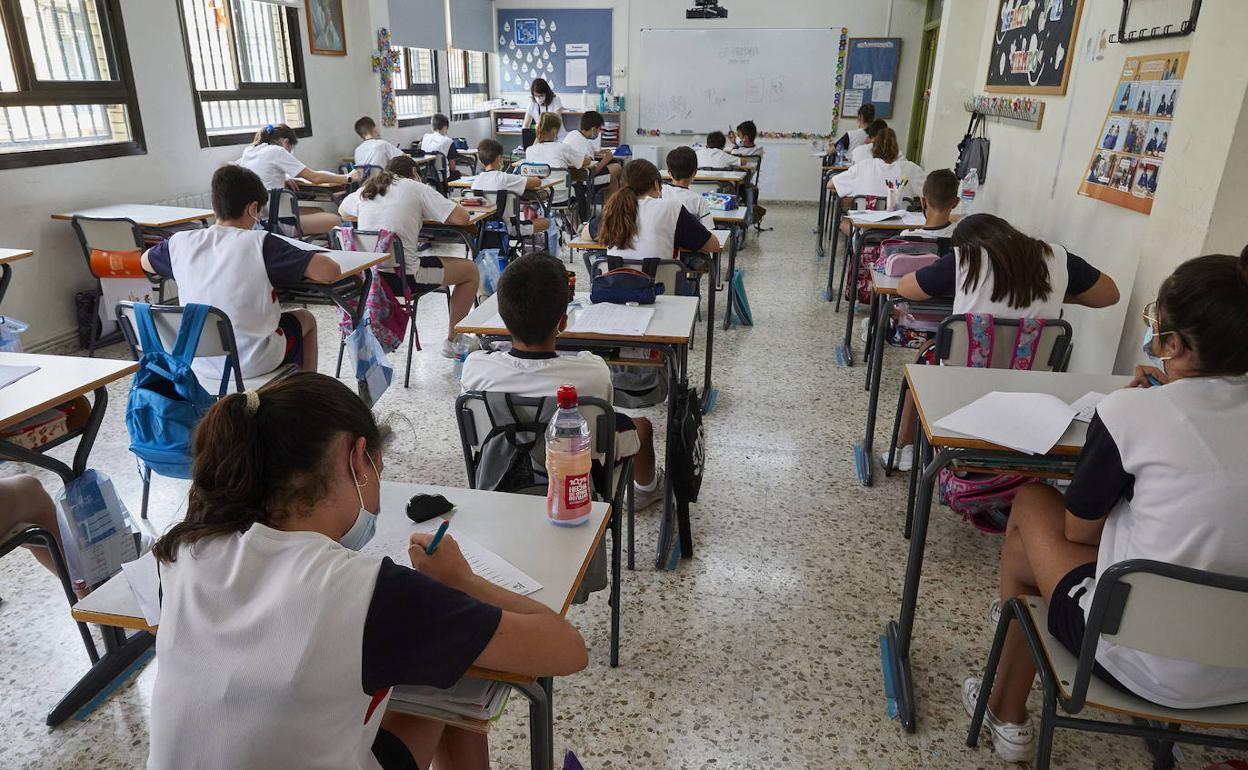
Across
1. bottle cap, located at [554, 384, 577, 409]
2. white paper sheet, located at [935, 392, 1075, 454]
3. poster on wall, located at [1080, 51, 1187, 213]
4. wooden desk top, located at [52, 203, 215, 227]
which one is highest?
poster on wall, located at [1080, 51, 1187, 213]

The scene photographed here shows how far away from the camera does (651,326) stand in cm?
268

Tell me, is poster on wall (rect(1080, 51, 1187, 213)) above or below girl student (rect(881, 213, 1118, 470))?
above

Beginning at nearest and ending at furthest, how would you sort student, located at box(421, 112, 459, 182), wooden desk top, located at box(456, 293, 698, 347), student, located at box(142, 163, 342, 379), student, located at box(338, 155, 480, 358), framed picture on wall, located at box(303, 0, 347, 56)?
wooden desk top, located at box(456, 293, 698, 347)
student, located at box(142, 163, 342, 379)
student, located at box(338, 155, 480, 358)
framed picture on wall, located at box(303, 0, 347, 56)
student, located at box(421, 112, 459, 182)

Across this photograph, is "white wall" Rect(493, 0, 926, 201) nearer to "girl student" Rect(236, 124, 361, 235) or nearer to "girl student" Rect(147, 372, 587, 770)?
"girl student" Rect(236, 124, 361, 235)

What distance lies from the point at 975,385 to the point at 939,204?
226cm

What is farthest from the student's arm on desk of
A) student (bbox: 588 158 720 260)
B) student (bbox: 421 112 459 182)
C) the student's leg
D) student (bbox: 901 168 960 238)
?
student (bbox: 421 112 459 182)

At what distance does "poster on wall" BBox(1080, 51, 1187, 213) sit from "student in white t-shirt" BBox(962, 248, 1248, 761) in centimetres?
176

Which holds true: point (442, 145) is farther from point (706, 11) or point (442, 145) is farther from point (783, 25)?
point (783, 25)

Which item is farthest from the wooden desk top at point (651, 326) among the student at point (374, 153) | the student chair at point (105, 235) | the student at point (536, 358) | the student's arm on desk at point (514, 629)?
the student at point (374, 153)

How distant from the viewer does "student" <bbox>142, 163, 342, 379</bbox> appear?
274 cm

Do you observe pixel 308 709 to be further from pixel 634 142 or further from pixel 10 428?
pixel 634 142

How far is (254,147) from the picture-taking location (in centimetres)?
607

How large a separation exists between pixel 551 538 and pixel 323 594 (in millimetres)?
582

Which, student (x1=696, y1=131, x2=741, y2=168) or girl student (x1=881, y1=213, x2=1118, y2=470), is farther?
student (x1=696, y1=131, x2=741, y2=168)
